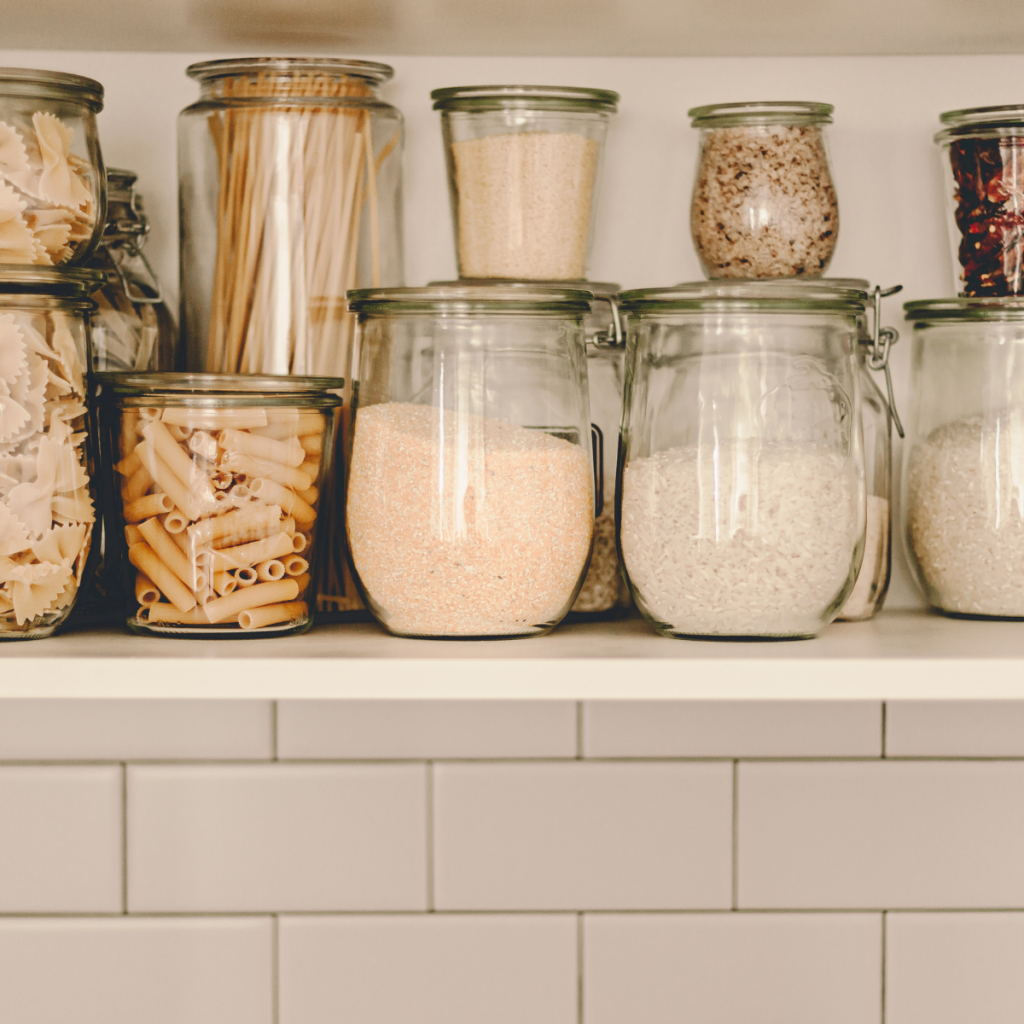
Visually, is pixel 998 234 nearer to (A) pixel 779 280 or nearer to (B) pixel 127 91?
(A) pixel 779 280

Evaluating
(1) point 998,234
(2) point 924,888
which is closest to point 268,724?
(2) point 924,888

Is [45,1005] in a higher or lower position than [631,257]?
lower

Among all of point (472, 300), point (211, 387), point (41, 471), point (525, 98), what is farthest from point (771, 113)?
point (41, 471)

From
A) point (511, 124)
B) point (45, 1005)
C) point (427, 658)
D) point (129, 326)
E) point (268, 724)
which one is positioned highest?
point (511, 124)

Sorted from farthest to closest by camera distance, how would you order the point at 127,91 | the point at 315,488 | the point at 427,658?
the point at 127,91
the point at 315,488
the point at 427,658

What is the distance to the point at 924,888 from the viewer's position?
88 cm

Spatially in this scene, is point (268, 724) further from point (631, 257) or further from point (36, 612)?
point (631, 257)

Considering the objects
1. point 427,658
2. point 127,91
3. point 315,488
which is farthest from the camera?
point 127,91

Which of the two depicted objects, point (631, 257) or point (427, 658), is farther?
point (631, 257)

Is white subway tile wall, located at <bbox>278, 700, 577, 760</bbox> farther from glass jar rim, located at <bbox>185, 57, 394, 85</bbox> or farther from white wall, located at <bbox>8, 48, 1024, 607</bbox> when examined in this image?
glass jar rim, located at <bbox>185, 57, 394, 85</bbox>

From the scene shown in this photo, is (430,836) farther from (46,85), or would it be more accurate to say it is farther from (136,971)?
(46,85)

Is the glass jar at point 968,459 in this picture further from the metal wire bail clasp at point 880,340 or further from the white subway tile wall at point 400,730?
the white subway tile wall at point 400,730

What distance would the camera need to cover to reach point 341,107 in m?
0.73

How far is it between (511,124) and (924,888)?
2.19 ft
